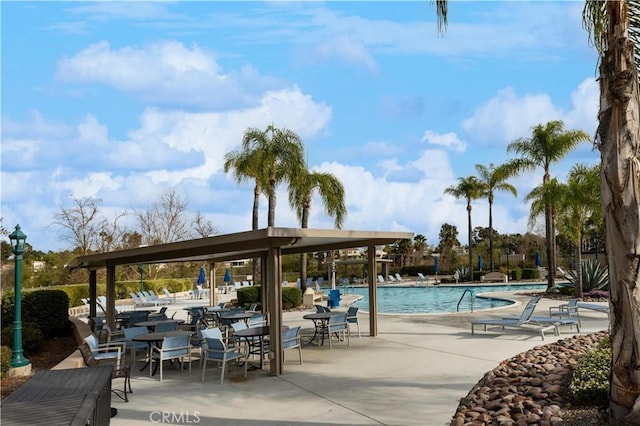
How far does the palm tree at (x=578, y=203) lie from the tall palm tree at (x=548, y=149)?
3.24 m

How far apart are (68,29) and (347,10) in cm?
472

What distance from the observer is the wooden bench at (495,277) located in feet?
133

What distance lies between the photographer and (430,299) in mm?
29781

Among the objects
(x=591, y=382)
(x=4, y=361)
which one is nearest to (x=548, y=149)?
(x=591, y=382)

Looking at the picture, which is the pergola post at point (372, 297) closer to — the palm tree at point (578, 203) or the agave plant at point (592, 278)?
the palm tree at point (578, 203)

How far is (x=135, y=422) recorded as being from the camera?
676 centimetres

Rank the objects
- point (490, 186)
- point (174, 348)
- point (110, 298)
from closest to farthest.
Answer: point (174, 348) → point (110, 298) → point (490, 186)

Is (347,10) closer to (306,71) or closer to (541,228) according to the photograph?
(306,71)

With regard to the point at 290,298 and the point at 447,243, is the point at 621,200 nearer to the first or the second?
the point at 290,298

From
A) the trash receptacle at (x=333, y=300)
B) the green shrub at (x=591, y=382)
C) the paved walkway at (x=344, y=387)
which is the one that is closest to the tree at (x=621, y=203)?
the green shrub at (x=591, y=382)

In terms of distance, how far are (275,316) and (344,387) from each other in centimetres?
202

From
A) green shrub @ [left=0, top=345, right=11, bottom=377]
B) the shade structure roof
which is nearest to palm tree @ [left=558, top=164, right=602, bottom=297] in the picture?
the shade structure roof

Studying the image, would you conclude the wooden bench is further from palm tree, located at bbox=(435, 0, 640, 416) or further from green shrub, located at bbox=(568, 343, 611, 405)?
palm tree, located at bbox=(435, 0, 640, 416)

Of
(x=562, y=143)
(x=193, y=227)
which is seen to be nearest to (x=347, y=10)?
(x=562, y=143)
